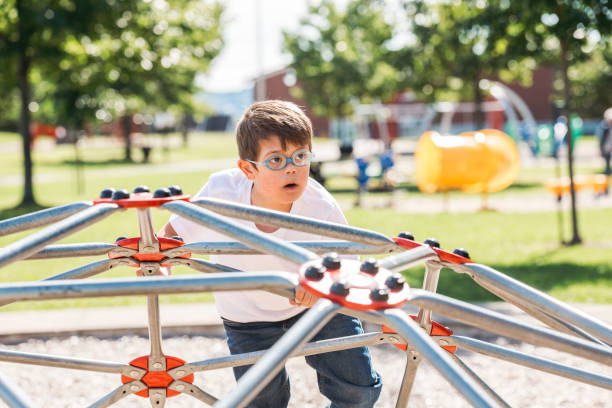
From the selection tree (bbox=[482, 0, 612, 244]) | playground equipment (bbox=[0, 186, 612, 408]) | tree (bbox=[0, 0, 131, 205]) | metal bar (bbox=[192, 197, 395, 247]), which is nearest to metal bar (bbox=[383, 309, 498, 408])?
playground equipment (bbox=[0, 186, 612, 408])

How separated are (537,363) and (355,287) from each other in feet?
3.09

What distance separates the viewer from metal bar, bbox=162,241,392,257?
2104 mm

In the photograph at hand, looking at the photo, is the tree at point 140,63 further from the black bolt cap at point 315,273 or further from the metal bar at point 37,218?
the black bolt cap at point 315,273

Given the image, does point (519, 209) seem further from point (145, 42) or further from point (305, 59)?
point (305, 59)

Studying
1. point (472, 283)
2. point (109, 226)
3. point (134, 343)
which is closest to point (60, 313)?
point (134, 343)

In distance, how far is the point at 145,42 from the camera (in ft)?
48.9

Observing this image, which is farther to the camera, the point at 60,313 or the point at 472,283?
the point at 472,283

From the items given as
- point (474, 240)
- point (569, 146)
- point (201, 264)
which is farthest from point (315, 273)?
point (474, 240)

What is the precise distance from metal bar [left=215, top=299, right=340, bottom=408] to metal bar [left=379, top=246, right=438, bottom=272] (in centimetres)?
30

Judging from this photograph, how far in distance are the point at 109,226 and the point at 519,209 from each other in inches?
254

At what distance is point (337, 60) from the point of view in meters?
28.5

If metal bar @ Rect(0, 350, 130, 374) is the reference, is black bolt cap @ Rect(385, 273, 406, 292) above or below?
above

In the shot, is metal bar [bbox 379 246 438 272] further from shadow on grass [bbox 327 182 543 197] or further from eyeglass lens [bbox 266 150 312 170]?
shadow on grass [bbox 327 182 543 197]

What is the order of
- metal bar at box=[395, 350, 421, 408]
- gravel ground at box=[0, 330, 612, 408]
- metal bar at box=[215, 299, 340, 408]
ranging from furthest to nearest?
gravel ground at box=[0, 330, 612, 408] < metal bar at box=[395, 350, 421, 408] < metal bar at box=[215, 299, 340, 408]
